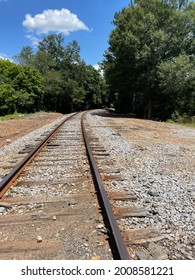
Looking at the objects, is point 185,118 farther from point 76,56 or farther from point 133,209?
point 76,56

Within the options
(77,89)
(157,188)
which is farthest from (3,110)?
(157,188)

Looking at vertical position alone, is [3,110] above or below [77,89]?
below

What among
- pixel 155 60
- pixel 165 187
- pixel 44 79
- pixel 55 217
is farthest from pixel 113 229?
pixel 44 79

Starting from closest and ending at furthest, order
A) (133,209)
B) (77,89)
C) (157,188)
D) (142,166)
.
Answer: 1. (133,209)
2. (157,188)
3. (142,166)
4. (77,89)

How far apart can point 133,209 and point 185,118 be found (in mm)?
24658

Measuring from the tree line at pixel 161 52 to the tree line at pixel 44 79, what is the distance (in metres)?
13.5

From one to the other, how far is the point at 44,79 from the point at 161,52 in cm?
2443

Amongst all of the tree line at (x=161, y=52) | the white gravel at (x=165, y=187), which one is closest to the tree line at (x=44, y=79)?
the tree line at (x=161, y=52)

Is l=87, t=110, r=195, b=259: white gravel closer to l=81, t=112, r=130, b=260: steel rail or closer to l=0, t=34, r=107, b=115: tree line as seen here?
l=81, t=112, r=130, b=260: steel rail

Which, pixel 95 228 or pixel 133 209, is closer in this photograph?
pixel 95 228

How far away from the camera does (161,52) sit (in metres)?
27.5

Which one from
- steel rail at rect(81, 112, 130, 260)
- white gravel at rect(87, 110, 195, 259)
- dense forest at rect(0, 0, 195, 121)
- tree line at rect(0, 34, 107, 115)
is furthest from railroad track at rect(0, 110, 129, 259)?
tree line at rect(0, 34, 107, 115)
